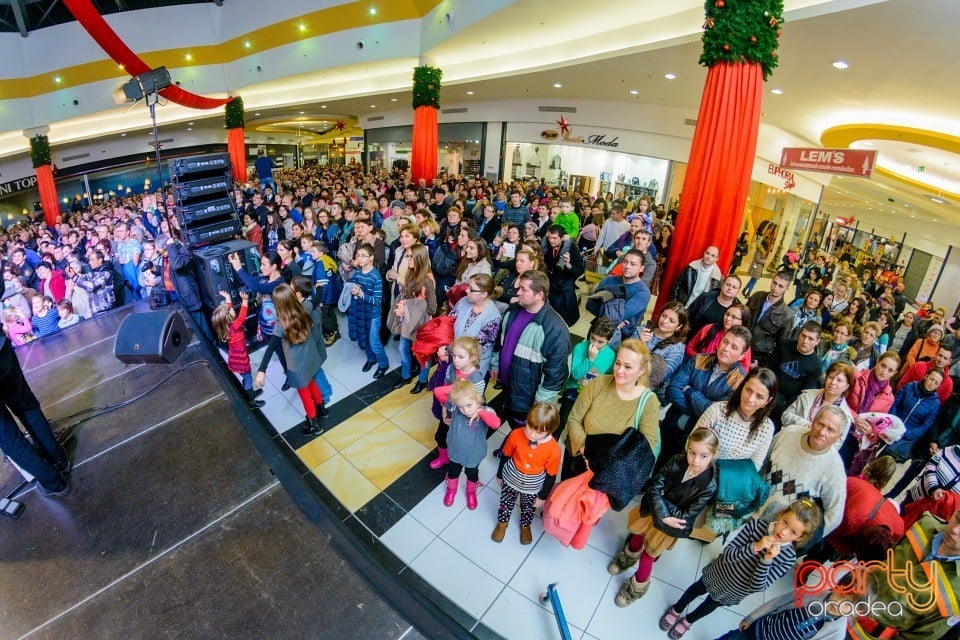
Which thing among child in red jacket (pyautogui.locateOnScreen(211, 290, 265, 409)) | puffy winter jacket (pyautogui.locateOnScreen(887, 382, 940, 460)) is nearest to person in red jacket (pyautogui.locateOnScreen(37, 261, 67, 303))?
child in red jacket (pyautogui.locateOnScreen(211, 290, 265, 409))

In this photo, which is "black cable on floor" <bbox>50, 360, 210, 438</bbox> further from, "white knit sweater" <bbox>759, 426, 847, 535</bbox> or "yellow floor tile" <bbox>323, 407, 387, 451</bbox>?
"white knit sweater" <bbox>759, 426, 847, 535</bbox>

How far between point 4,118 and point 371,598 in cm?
2347

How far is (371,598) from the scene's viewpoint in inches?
69.6

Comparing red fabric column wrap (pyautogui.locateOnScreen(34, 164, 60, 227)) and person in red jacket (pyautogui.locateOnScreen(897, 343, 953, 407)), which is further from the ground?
person in red jacket (pyautogui.locateOnScreen(897, 343, 953, 407))

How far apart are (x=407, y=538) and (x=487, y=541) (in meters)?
0.53

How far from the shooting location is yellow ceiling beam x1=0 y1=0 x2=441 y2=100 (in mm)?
11812

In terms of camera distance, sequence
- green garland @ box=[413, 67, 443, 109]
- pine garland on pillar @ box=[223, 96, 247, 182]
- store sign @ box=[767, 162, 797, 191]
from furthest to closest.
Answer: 1. pine garland on pillar @ box=[223, 96, 247, 182]
2. store sign @ box=[767, 162, 797, 191]
3. green garland @ box=[413, 67, 443, 109]

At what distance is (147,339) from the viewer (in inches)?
121

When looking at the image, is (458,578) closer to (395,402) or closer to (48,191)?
(395,402)

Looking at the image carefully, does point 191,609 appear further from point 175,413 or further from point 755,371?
point 755,371

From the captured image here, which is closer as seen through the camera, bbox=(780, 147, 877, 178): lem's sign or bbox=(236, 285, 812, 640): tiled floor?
bbox=(236, 285, 812, 640): tiled floor

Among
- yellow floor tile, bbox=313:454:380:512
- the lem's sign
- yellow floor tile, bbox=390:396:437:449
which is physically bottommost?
yellow floor tile, bbox=313:454:380:512

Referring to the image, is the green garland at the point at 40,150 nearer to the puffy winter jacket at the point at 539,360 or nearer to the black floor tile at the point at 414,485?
the black floor tile at the point at 414,485

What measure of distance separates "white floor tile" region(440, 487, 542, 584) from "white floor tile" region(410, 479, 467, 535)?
0.04m
